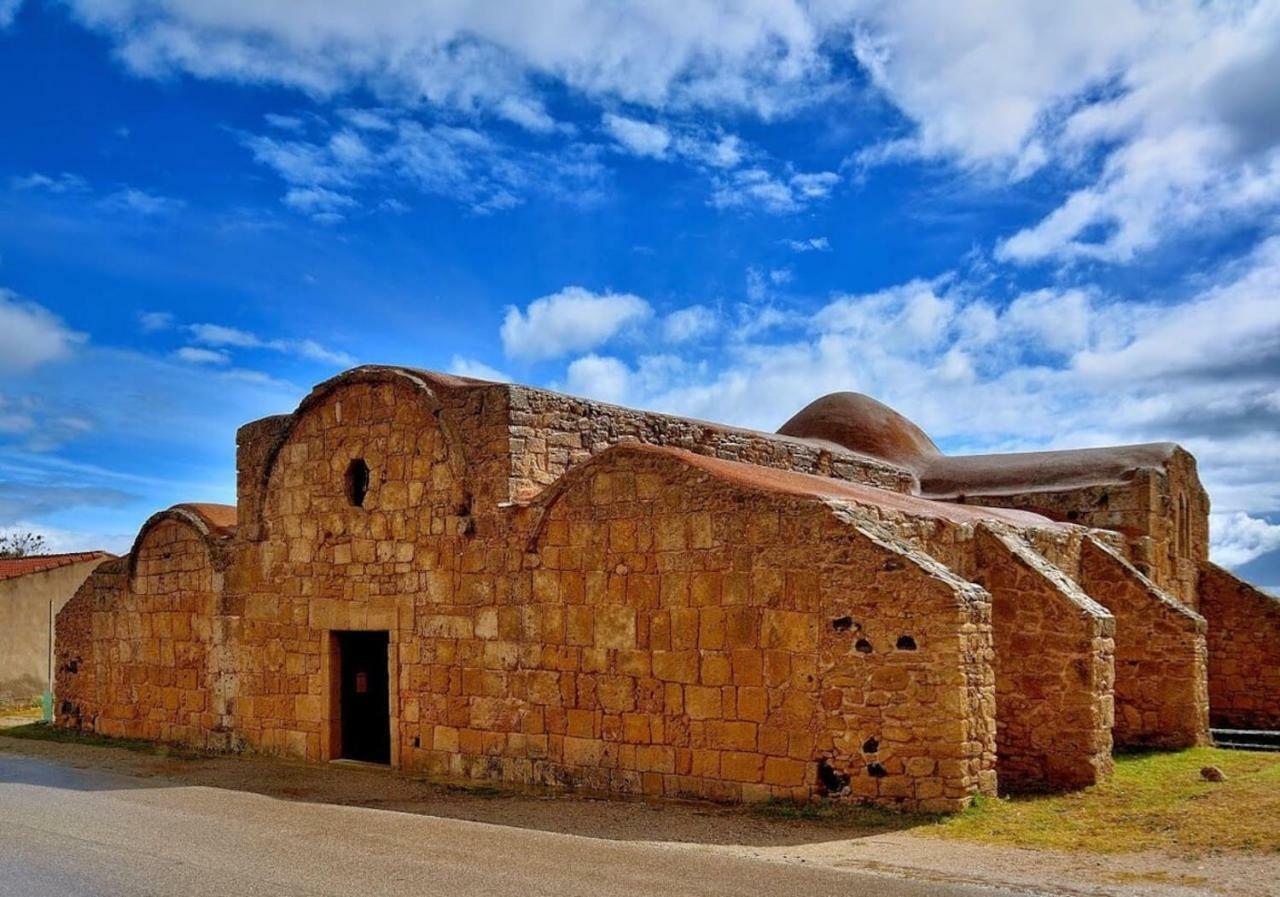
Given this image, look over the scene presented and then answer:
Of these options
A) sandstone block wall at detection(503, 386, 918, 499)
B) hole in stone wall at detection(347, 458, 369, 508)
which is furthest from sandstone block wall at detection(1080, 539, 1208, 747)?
hole in stone wall at detection(347, 458, 369, 508)

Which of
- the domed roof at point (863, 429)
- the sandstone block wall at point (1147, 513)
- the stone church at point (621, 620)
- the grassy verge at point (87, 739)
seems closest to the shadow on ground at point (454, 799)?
the grassy verge at point (87, 739)

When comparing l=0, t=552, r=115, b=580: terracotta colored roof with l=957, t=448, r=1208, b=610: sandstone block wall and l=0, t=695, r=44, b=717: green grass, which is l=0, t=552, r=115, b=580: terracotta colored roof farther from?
l=957, t=448, r=1208, b=610: sandstone block wall

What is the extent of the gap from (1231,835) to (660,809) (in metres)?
4.12

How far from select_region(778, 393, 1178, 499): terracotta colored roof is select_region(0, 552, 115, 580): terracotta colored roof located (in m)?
14.4

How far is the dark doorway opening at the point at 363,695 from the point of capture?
13250 mm

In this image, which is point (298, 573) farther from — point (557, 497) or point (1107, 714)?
point (1107, 714)

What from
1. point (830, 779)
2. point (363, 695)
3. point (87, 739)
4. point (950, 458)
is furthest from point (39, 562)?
point (830, 779)

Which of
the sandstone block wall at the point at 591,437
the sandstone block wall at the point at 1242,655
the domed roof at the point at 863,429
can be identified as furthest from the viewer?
the domed roof at the point at 863,429

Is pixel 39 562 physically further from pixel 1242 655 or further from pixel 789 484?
pixel 1242 655

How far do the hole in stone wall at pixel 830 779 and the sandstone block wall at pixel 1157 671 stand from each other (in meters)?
5.13

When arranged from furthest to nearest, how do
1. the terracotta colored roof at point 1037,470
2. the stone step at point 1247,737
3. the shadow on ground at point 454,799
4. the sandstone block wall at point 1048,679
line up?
the terracotta colored roof at point 1037,470 → the stone step at point 1247,737 → the sandstone block wall at point 1048,679 → the shadow on ground at point 454,799

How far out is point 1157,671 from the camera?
12516mm

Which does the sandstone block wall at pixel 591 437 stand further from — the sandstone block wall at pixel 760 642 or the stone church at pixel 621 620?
the sandstone block wall at pixel 760 642

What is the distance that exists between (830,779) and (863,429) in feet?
44.8
